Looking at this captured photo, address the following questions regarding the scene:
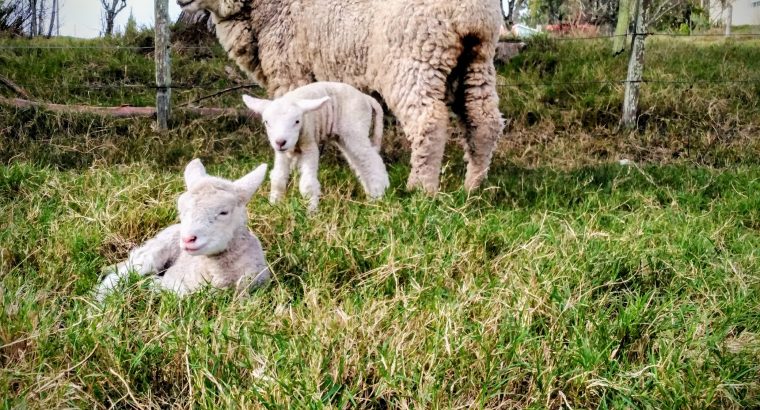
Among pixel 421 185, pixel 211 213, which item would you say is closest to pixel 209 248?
pixel 211 213

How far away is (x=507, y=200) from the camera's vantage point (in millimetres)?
4957

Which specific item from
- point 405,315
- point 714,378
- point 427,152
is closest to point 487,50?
point 427,152

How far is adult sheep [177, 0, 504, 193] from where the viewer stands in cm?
514

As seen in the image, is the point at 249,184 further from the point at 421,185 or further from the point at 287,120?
the point at 421,185

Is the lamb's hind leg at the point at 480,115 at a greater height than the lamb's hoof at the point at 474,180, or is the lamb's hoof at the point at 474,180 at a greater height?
the lamb's hind leg at the point at 480,115

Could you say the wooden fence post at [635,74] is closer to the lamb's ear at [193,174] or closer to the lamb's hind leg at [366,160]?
the lamb's hind leg at [366,160]

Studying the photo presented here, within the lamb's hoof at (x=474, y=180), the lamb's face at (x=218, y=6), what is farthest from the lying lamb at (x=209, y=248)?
the lamb's face at (x=218, y=6)

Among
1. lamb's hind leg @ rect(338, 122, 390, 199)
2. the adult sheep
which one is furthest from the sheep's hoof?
lamb's hind leg @ rect(338, 122, 390, 199)

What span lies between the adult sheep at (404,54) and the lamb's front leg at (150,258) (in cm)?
198

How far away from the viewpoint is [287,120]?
443 centimetres

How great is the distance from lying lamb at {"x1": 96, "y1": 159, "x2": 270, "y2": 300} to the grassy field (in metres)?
0.12

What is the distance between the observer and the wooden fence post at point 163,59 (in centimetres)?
726

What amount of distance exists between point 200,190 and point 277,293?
1.72ft

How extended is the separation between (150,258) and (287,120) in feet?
4.24
